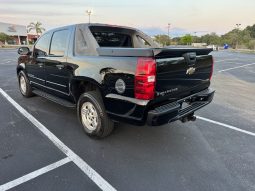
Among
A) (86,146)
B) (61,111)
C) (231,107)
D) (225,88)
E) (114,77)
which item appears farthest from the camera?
(225,88)

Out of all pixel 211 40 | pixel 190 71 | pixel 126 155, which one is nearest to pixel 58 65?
pixel 126 155

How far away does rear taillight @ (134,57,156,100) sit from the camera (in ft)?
9.40

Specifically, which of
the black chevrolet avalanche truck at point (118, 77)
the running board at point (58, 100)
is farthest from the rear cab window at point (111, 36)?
the running board at point (58, 100)

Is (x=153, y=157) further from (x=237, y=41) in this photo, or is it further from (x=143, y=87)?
(x=237, y=41)

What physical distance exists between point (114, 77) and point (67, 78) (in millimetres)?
1335

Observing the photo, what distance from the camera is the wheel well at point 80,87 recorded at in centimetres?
394

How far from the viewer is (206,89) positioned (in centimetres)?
424

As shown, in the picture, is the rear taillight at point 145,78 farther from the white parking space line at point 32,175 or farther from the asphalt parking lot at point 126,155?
the white parking space line at point 32,175

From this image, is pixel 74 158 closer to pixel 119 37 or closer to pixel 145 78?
pixel 145 78

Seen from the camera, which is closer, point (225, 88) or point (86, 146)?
point (86, 146)

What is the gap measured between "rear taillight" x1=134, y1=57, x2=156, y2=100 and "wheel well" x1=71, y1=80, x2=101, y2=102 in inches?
45.4

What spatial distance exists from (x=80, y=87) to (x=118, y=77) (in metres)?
1.22

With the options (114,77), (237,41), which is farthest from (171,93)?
(237,41)

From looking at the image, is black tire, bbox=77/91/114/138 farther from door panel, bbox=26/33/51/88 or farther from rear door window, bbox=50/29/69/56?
door panel, bbox=26/33/51/88
